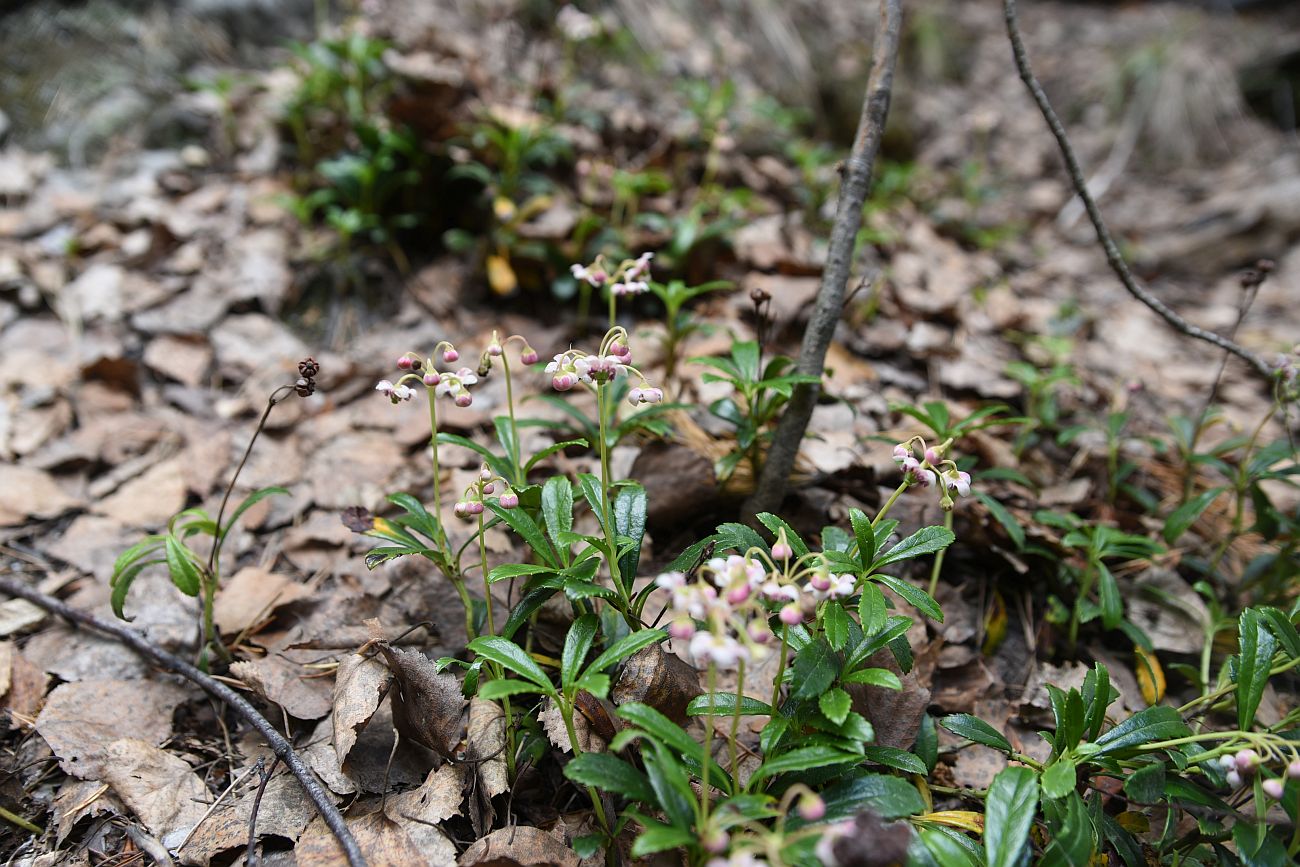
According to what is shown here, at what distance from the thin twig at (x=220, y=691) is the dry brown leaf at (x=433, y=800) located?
0.34 feet

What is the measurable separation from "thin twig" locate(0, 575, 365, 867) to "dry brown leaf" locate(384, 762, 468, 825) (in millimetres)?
104

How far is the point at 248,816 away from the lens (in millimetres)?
1510

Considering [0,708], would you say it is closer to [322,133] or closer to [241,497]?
[241,497]

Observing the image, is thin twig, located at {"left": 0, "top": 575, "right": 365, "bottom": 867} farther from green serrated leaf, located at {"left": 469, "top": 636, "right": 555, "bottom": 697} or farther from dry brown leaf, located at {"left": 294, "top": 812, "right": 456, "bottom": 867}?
green serrated leaf, located at {"left": 469, "top": 636, "right": 555, "bottom": 697}

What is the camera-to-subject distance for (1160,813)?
1606 millimetres

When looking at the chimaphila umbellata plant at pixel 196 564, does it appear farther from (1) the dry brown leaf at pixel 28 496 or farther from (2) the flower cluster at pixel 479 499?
(1) the dry brown leaf at pixel 28 496

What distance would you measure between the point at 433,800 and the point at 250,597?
2.95 ft

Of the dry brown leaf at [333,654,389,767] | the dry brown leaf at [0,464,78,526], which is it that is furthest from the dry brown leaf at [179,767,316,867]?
the dry brown leaf at [0,464,78,526]

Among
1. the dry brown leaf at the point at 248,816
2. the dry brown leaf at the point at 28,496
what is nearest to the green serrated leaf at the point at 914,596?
the dry brown leaf at the point at 248,816

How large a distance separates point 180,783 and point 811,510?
68.0 inches

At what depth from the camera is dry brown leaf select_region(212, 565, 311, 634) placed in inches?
77.2

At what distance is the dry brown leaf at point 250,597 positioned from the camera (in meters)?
1.96

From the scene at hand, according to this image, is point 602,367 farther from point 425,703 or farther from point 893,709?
point 893,709

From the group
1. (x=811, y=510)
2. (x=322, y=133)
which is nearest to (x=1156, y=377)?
(x=811, y=510)
